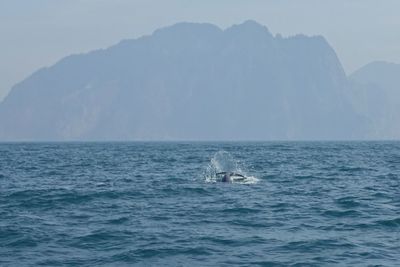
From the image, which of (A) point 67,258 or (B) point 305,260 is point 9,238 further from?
(B) point 305,260

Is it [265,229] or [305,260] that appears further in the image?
[265,229]

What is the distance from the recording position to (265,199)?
37.6m

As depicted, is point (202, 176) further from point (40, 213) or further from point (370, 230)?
point (370, 230)

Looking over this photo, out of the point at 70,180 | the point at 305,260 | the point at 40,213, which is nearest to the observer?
the point at 305,260

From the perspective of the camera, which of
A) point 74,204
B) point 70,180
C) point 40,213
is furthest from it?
point 70,180

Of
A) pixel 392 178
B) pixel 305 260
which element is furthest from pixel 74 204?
pixel 392 178

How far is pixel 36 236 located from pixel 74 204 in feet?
32.2

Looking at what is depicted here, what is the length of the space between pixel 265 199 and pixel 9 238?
17.3m

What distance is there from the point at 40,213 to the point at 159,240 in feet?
32.5

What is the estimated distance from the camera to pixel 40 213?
32.1 meters

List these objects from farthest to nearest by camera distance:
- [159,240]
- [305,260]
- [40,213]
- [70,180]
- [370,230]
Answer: [70,180] < [40,213] < [370,230] < [159,240] < [305,260]

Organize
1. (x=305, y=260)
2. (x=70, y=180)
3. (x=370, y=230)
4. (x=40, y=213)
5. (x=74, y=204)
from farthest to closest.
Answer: (x=70, y=180) → (x=74, y=204) → (x=40, y=213) → (x=370, y=230) → (x=305, y=260)

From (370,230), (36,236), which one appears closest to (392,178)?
(370,230)

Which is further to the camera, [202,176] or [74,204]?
[202,176]
